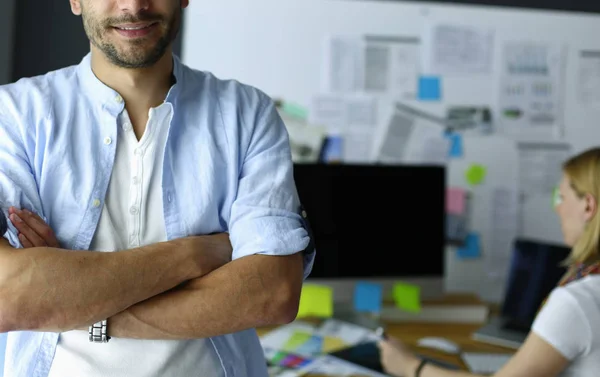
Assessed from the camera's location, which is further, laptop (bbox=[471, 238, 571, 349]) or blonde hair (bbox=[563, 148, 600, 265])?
laptop (bbox=[471, 238, 571, 349])

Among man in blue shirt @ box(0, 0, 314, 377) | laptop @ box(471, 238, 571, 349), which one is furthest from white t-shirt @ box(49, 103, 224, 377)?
laptop @ box(471, 238, 571, 349)

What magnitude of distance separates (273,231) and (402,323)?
51.6 inches

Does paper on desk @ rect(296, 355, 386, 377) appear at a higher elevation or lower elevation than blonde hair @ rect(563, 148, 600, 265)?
lower

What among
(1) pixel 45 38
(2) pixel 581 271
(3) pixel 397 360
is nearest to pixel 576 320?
(2) pixel 581 271

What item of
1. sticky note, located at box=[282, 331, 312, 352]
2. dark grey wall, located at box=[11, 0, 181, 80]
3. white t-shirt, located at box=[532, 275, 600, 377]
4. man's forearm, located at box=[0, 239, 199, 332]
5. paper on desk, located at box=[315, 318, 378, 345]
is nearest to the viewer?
man's forearm, located at box=[0, 239, 199, 332]

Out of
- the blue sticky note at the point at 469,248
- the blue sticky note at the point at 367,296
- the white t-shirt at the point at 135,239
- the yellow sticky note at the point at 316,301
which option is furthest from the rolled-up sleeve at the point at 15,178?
the blue sticky note at the point at 469,248

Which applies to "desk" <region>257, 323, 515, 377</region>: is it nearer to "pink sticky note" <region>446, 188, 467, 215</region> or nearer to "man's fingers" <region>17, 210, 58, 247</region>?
"pink sticky note" <region>446, 188, 467, 215</region>

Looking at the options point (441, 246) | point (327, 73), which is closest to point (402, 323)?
point (441, 246)

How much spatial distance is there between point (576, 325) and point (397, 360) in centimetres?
49

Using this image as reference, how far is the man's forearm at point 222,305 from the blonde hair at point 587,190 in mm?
883

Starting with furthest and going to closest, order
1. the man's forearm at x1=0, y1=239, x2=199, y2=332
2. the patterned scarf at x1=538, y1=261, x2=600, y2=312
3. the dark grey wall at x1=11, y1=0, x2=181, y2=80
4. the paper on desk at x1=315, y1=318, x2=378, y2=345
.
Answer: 1. the dark grey wall at x1=11, y1=0, x2=181, y2=80
2. the paper on desk at x1=315, y1=318, x2=378, y2=345
3. the patterned scarf at x1=538, y1=261, x2=600, y2=312
4. the man's forearm at x1=0, y1=239, x2=199, y2=332

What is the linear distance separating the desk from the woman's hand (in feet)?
0.69

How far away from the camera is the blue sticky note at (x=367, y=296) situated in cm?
212

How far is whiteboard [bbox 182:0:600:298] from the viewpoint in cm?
230
